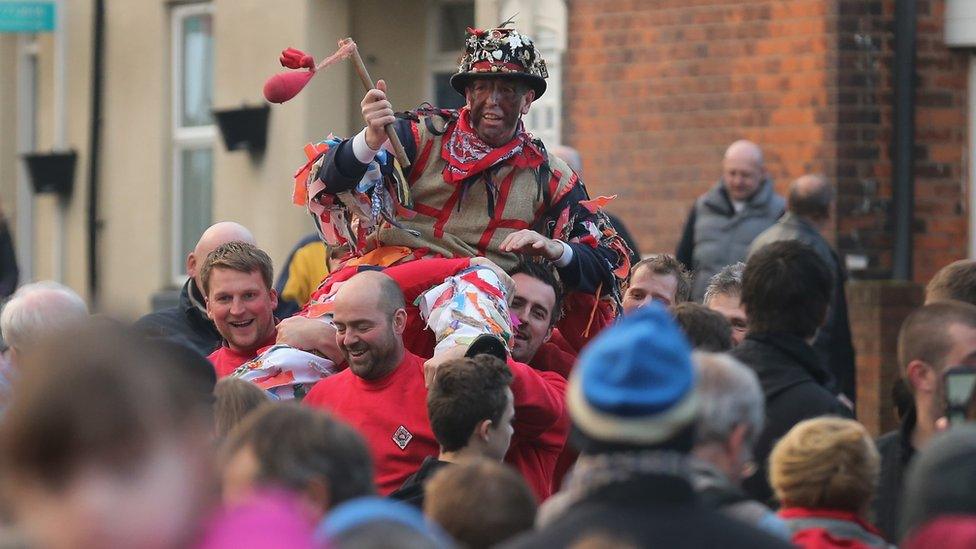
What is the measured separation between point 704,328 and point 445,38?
324 inches

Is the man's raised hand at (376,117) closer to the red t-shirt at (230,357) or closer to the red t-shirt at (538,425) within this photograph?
the red t-shirt at (538,425)

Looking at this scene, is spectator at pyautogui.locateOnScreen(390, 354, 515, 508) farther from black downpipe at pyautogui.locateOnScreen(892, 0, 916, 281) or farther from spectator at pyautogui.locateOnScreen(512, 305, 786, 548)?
black downpipe at pyautogui.locateOnScreen(892, 0, 916, 281)

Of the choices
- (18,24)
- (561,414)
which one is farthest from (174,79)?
(561,414)

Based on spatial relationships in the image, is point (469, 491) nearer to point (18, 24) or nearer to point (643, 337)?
point (643, 337)

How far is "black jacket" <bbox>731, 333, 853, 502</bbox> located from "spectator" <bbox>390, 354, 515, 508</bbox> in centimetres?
67

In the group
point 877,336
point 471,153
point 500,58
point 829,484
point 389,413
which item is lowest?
point 877,336

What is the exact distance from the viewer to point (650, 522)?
9.59 ft

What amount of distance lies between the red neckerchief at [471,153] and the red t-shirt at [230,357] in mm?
956

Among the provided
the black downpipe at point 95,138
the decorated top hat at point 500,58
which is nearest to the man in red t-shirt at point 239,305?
the decorated top hat at point 500,58

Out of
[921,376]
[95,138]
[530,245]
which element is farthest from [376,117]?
[95,138]

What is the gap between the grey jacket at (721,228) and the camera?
953cm

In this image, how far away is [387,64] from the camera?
13.2 meters

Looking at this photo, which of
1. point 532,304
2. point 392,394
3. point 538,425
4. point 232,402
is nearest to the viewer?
point 232,402

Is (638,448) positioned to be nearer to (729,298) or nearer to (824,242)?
(729,298)
